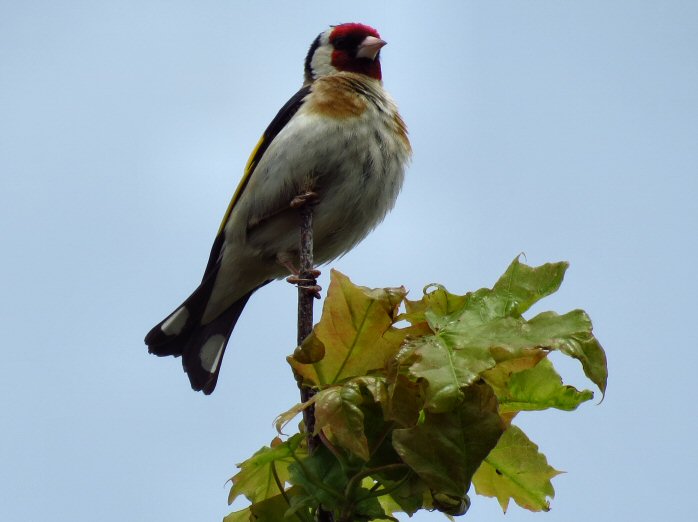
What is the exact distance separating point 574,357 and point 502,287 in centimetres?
22

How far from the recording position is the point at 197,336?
489 cm

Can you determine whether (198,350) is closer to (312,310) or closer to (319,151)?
(319,151)

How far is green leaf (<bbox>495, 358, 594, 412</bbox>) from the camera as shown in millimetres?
1942

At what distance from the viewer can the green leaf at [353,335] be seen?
1858 millimetres

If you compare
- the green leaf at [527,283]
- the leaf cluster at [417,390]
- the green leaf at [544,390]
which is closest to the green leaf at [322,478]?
the leaf cluster at [417,390]

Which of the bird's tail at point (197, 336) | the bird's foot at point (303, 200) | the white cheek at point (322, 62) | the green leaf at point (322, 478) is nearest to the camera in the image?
the green leaf at point (322, 478)

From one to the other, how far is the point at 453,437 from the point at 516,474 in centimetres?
46

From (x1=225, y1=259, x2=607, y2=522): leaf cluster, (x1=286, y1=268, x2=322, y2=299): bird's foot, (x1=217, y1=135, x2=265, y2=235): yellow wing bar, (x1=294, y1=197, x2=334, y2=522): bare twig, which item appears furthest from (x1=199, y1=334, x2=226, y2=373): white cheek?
(x1=225, y1=259, x2=607, y2=522): leaf cluster

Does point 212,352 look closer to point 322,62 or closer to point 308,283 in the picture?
point 322,62

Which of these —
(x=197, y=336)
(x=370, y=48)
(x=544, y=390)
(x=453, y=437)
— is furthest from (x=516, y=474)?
(x=370, y=48)

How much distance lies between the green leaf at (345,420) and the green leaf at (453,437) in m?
0.07

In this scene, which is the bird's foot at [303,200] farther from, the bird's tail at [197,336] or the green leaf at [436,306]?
the green leaf at [436,306]

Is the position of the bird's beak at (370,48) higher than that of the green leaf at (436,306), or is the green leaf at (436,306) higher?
the bird's beak at (370,48)

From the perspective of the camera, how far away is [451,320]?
1.82 metres
